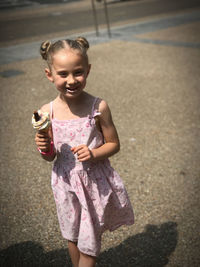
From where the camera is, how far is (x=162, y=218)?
9.70 feet

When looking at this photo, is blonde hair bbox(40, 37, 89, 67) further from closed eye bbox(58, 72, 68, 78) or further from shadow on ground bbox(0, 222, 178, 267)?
shadow on ground bbox(0, 222, 178, 267)

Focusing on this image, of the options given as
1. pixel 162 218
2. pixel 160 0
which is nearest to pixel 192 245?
pixel 162 218

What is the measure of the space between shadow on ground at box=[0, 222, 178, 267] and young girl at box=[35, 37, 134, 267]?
525 mm

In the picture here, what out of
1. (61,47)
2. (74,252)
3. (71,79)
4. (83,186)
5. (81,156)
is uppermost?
(61,47)

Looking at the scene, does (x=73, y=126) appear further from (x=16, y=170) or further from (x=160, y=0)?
(x=160, y=0)

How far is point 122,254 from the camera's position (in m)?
2.59

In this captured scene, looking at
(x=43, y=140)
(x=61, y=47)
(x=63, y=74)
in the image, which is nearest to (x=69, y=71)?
(x=63, y=74)

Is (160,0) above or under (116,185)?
under

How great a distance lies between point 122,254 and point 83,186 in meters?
0.93

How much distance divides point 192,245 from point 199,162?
1.39m

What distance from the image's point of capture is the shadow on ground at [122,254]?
2.53 m

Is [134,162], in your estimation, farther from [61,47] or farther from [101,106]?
[61,47]

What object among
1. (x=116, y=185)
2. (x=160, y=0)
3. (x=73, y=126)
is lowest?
(x=160, y=0)

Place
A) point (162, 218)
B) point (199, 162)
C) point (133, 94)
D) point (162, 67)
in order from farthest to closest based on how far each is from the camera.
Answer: point (162, 67) → point (133, 94) → point (199, 162) → point (162, 218)
